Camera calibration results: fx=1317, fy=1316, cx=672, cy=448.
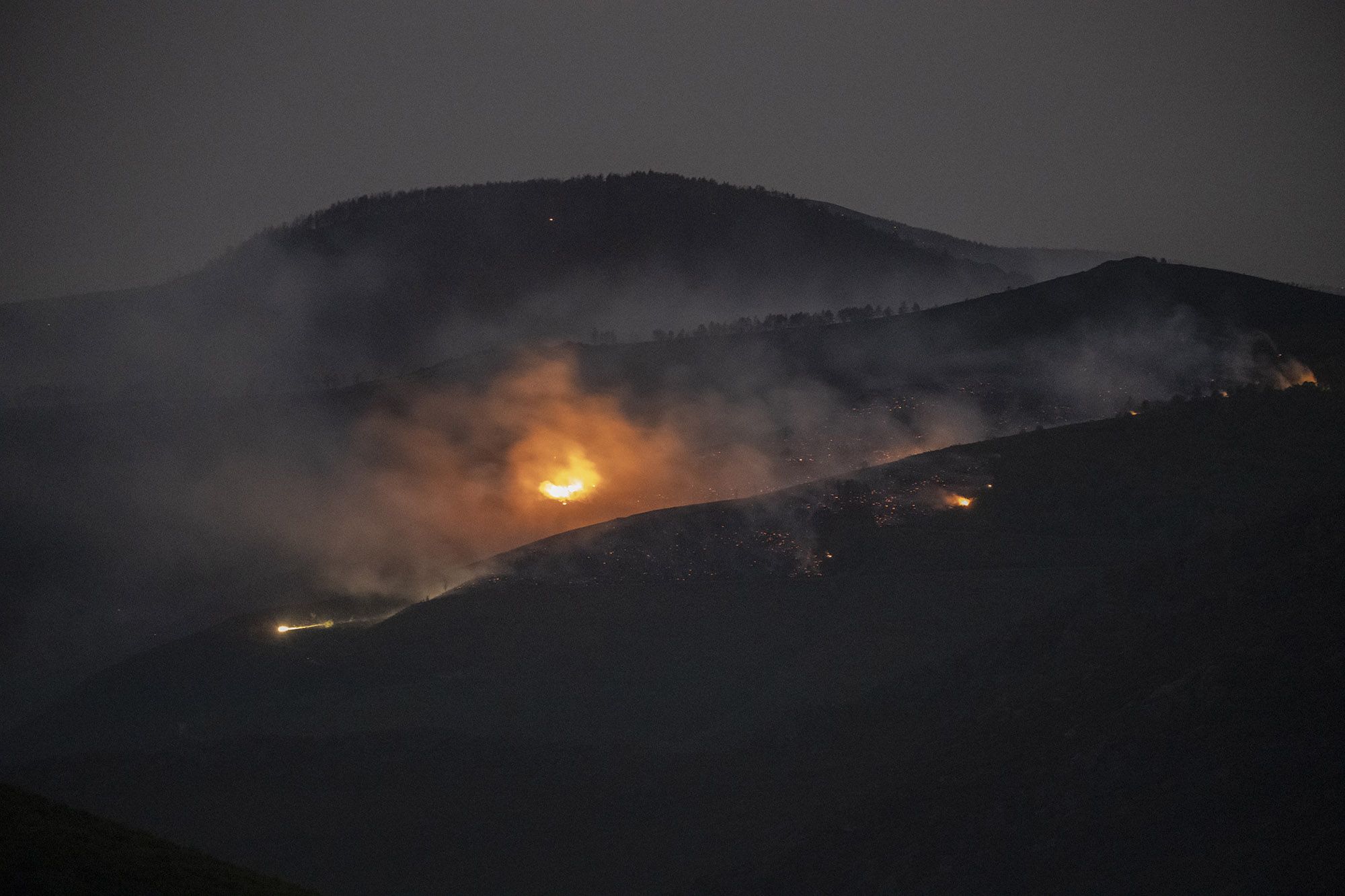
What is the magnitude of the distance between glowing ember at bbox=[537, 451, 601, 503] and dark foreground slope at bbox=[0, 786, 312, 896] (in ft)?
212

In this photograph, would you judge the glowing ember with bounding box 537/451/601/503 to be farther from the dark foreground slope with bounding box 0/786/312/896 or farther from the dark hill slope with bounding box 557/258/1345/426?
the dark foreground slope with bounding box 0/786/312/896

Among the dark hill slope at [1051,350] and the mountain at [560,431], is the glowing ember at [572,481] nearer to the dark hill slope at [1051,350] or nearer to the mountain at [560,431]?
the mountain at [560,431]

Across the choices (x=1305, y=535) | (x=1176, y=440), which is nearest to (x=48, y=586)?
(x=1176, y=440)

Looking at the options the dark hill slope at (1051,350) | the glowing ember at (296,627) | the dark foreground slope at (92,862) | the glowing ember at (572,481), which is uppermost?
the dark hill slope at (1051,350)

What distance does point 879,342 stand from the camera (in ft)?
372

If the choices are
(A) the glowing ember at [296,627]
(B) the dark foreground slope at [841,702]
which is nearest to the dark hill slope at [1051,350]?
(B) the dark foreground slope at [841,702]

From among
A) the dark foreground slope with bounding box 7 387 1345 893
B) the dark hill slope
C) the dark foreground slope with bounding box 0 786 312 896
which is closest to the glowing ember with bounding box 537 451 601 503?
the dark hill slope

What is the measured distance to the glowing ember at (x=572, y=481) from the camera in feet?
315

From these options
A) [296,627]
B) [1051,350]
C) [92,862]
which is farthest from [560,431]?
[92,862]

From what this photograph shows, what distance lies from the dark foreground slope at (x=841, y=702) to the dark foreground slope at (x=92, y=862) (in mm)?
21460

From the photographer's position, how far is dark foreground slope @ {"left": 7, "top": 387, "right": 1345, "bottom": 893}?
43062 mm

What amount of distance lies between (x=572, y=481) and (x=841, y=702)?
41.4 meters

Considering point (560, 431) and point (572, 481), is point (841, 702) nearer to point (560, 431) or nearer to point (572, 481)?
point (572, 481)

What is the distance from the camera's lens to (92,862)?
26.0 metres
